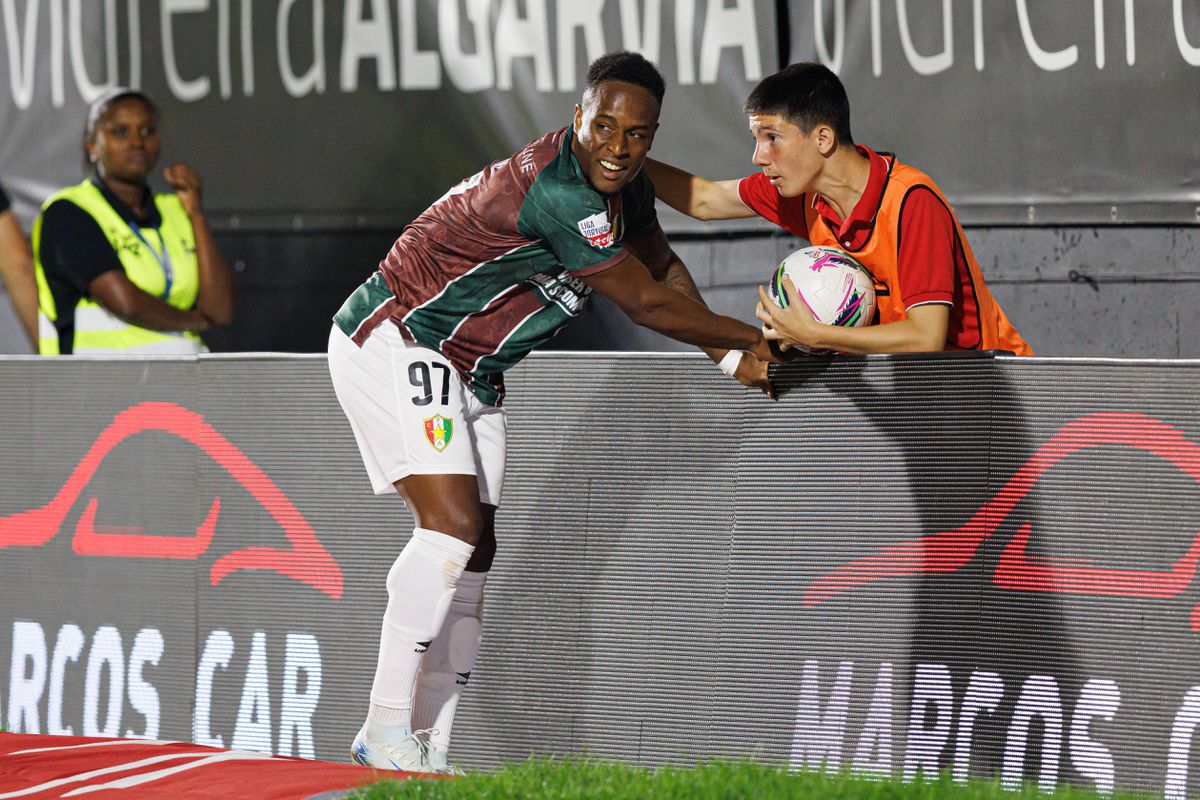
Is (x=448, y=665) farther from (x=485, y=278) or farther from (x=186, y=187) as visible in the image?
(x=186, y=187)

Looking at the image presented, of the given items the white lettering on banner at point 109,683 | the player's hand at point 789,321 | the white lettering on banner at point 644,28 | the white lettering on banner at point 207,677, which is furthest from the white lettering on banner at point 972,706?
the white lettering on banner at point 644,28

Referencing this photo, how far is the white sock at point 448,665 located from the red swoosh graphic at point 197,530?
2.25 feet

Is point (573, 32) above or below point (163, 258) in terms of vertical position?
above

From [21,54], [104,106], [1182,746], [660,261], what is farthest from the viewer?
[21,54]

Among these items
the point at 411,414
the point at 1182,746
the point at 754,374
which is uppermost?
the point at 754,374

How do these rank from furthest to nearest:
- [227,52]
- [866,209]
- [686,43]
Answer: [227,52], [686,43], [866,209]

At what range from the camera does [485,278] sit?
14.3 ft

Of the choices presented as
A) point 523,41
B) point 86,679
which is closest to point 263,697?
point 86,679

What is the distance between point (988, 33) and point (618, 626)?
10.4 ft

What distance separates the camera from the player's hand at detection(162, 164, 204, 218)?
6.70 m

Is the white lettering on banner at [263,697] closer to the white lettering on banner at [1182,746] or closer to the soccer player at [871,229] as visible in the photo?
the soccer player at [871,229]

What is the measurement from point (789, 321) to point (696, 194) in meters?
1.10

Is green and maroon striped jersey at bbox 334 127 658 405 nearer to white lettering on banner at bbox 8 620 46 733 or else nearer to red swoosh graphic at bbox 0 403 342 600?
red swoosh graphic at bbox 0 403 342 600

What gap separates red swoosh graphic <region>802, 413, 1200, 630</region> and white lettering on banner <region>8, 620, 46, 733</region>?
9.73 ft
